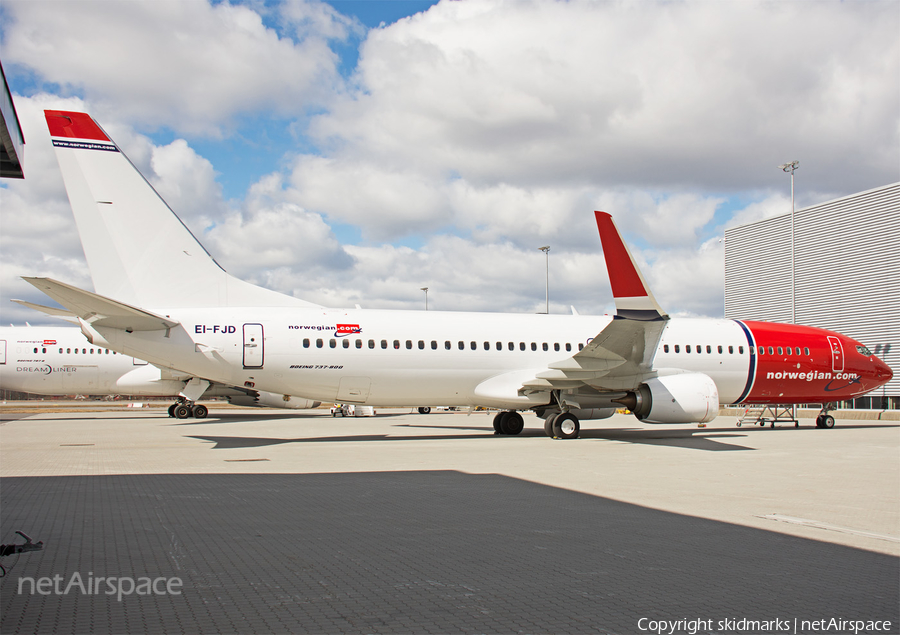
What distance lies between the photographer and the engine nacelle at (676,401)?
18.0 meters

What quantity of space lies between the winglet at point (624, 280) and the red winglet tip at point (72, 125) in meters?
12.4

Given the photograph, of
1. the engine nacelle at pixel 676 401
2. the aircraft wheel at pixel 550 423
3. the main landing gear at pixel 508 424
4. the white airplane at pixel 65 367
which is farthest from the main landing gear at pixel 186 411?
the engine nacelle at pixel 676 401

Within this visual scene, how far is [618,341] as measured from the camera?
17312mm

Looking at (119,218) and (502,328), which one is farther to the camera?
(502,328)

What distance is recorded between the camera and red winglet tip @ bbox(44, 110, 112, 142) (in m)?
16.2

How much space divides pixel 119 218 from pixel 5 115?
13089 mm

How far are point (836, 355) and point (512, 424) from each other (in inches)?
463

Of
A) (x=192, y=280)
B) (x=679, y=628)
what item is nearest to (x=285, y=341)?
(x=192, y=280)

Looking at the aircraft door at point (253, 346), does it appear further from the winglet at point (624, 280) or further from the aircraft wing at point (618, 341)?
the winglet at point (624, 280)

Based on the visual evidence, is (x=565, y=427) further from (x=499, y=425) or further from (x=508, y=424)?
(x=499, y=425)

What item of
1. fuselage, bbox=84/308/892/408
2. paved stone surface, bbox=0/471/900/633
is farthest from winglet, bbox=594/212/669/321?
paved stone surface, bbox=0/471/900/633

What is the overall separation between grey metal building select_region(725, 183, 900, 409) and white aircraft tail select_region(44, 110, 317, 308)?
164ft

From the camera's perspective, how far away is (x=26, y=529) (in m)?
6.64

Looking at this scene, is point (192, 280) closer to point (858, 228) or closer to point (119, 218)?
point (119, 218)
